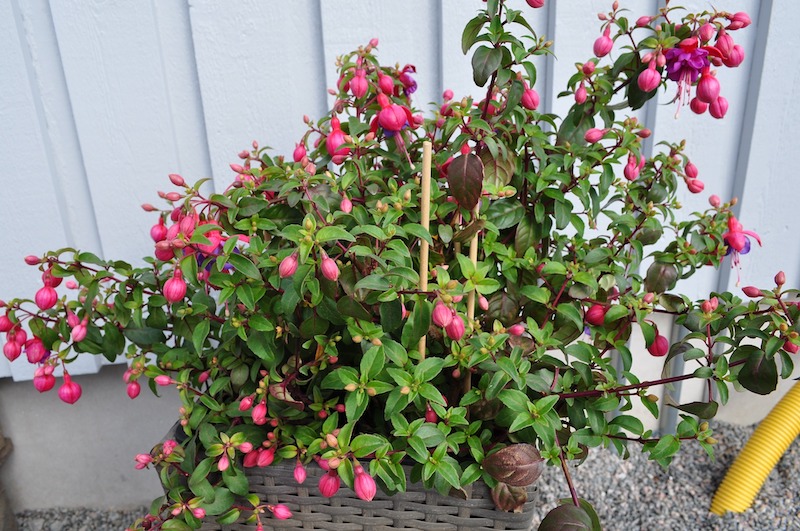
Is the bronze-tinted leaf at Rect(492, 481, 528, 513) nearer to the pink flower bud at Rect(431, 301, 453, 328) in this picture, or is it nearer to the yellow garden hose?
the pink flower bud at Rect(431, 301, 453, 328)

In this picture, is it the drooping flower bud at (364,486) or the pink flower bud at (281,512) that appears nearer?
the drooping flower bud at (364,486)

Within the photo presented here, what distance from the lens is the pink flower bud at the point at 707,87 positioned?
32.6 inches

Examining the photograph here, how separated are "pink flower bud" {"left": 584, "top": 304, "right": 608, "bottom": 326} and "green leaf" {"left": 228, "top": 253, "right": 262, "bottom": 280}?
496 millimetres

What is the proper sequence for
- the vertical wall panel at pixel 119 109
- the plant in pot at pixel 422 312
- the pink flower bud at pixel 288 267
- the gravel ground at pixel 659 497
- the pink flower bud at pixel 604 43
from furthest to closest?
1. the gravel ground at pixel 659 497
2. the vertical wall panel at pixel 119 109
3. the pink flower bud at pixel 604 43
4. the plant in pot at pixel 422 312
5. the pink flower bud at pixel 288 267

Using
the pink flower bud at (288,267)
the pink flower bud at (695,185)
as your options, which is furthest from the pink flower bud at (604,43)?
the pink flower bud at (288,267)

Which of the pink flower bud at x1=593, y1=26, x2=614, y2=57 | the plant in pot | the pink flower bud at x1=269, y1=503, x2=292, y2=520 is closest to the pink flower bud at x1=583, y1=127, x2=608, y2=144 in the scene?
the plant in pot

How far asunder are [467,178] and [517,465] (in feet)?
1.20

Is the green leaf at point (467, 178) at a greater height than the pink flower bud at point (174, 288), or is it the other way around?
the green leaf at point (467, 178)

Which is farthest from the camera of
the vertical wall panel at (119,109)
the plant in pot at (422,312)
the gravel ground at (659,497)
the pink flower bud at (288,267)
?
the gravel ground at (659,497)

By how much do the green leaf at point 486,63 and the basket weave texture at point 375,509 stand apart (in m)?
0.55

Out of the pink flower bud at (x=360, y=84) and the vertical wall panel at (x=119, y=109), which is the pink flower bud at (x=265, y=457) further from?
the vertical wall panel at (x=119, y=109)

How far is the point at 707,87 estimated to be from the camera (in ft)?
2.72

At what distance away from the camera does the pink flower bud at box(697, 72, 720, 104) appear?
828 mm

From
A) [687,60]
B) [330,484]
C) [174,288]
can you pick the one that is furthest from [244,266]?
[687,60]
